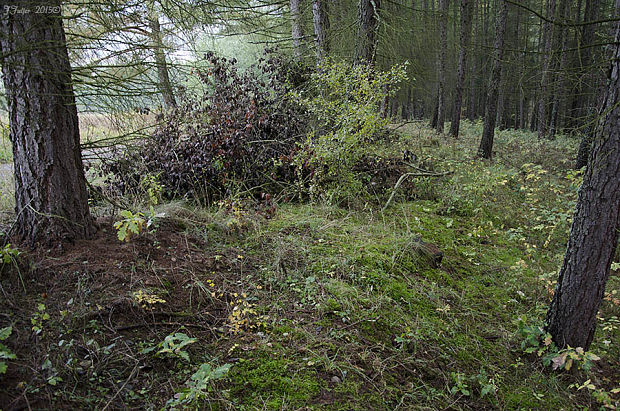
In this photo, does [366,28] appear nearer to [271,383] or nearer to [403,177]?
[403,177]

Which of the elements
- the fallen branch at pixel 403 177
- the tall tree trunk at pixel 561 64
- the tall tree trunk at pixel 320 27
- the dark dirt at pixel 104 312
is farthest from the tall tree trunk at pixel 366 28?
the dark dirt at pixel 104 312

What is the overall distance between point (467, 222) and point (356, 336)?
4.01 m

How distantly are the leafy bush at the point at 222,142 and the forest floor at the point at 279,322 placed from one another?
1.09 metres

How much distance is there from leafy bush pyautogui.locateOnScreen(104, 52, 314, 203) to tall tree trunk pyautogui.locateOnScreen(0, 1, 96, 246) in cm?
219

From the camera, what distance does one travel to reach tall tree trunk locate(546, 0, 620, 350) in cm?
269

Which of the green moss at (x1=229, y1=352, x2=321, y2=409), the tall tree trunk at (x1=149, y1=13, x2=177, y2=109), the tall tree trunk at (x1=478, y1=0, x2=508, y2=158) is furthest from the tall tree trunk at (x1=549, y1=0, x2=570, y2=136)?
the tall tree trunk at (x1=149, y1=13, x2=177, y2=109)

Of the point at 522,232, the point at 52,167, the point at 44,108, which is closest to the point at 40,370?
the point at 52,167

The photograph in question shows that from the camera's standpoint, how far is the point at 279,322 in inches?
119

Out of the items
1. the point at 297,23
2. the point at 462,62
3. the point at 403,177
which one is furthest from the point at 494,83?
the point at 403,177

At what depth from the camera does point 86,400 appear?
6.54 ft

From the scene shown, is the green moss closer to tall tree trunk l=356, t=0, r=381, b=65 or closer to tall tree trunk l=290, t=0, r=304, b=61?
tall tree trunk l=356, t=0, r=381, b=65

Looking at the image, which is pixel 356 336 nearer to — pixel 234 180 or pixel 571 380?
pixel 571 380

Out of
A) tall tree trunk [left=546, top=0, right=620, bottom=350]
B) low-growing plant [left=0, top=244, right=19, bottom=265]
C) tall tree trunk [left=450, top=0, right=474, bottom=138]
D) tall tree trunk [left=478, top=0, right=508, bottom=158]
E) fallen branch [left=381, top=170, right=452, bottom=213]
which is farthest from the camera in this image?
tall tree trunk [left=450, top=0, right=474, bottom=138]

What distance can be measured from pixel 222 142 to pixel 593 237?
4981 mm
